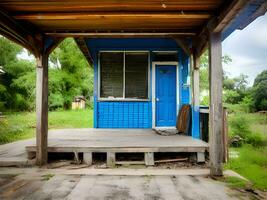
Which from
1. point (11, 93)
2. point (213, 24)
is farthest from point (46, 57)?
point (11, 93)

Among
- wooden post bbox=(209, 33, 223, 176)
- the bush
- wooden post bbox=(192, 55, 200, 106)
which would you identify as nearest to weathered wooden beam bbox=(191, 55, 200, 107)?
wooden post bbox=(192, 55, 200, 106)

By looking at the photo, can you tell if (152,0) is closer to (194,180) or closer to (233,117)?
(194,180)

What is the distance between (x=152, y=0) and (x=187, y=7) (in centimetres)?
65

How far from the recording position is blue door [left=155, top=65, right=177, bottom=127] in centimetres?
891

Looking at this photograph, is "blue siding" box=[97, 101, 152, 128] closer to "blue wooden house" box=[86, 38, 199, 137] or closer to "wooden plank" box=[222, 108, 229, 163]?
"blue wooden house" box=[86, 38, 199, 137]

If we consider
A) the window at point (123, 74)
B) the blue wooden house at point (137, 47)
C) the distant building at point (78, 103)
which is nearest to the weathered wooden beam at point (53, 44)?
the blue wooden house at point (137, 47)

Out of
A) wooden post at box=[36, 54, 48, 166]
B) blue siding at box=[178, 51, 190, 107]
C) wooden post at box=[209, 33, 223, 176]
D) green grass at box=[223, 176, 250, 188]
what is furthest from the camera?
blue siding at box=[178, 51, 190, 107]

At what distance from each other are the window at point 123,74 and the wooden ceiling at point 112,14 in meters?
3.36

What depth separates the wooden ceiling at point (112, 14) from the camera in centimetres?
421

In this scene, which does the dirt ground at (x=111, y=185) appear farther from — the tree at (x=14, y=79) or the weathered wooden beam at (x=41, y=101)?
the tree at (x=14, y=79)

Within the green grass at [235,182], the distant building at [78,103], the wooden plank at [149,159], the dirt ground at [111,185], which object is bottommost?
the dirt ground at [111,185]

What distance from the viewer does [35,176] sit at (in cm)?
481

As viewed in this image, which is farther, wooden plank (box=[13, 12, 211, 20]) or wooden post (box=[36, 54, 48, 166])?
wooden post (box=[36, 54, 48, 166])

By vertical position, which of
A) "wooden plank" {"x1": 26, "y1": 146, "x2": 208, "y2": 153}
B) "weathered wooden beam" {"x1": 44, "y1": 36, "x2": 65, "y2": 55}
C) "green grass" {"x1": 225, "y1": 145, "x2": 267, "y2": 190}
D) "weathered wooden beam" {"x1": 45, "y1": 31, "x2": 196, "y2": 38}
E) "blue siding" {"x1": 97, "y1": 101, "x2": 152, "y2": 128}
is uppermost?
"weathered wooden beam" {"x1": 45, "y1": 31, "x2": 196, "y2": 38}
